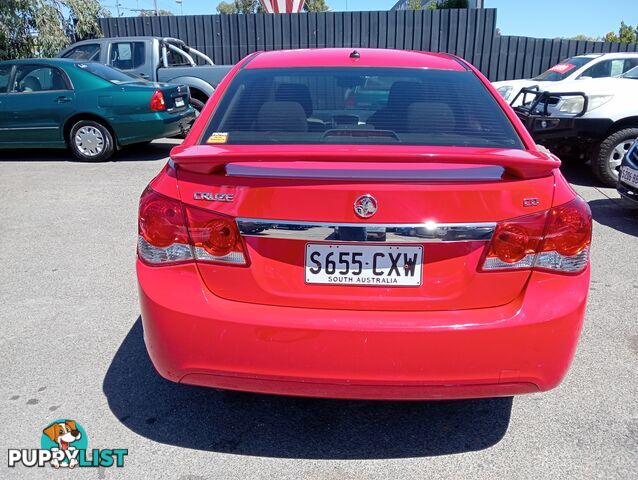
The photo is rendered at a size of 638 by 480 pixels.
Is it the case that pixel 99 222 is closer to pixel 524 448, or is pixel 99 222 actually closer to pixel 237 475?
pixel 237 475

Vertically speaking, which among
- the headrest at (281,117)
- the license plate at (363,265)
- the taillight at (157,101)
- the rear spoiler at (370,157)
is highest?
the headrest at (281,117)

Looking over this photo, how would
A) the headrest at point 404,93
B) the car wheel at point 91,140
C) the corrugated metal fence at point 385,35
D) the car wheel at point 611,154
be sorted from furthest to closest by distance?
the corrugated metal fence at point 385,35 → the car wheel at point 91,140 → the car wheel at point 611,154 → the headrest at point 404,93

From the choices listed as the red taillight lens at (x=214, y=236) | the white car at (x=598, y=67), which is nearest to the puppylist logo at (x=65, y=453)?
the red taillight lens at (x=214, y=236)

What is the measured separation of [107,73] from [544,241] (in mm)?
8596

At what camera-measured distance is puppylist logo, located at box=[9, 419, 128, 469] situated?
240 centimetres

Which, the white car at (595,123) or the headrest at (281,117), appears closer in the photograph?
the headrest at (281,117)

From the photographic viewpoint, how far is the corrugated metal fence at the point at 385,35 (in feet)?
48.6

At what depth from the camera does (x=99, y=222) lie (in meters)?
5.79

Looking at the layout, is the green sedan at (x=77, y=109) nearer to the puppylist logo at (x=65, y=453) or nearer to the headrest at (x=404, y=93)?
the headrest at (x=404, y=93)

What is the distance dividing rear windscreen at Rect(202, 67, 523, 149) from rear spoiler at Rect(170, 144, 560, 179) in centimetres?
27

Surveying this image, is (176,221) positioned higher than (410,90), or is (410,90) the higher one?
(410,90)

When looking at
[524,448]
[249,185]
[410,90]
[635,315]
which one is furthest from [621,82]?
[249,185]

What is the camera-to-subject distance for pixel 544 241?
83.7 inches

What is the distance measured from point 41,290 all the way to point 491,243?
3.28 metres
